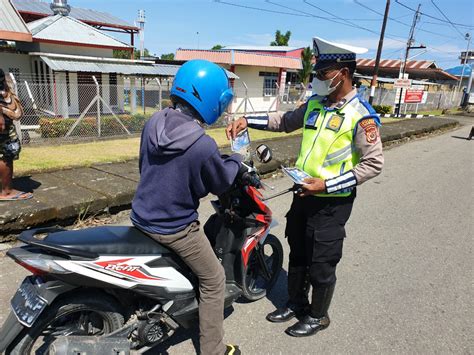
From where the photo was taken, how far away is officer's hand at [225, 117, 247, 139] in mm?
2674

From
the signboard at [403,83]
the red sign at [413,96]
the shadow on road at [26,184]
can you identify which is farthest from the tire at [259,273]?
the red sign at [413,96]

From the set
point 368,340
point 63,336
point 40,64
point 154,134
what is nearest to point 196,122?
point 154,134

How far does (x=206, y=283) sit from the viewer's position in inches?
90.0

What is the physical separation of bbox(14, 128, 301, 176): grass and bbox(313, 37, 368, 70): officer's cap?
15.0 ft

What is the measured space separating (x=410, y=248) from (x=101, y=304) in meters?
3.63

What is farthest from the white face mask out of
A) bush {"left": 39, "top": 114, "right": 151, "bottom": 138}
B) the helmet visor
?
bush {"left": 39, "top": 114, "right": 151, "bottom": 138}

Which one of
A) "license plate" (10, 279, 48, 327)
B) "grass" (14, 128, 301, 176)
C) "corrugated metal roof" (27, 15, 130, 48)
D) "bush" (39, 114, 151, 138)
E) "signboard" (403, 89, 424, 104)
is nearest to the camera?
"license plate" (10, 279, 48, 327)

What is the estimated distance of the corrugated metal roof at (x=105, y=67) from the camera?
13276mm

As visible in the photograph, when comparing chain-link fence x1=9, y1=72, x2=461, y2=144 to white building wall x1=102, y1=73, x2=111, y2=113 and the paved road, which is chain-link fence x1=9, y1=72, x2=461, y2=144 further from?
the paved road

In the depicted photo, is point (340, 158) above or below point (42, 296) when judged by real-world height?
above

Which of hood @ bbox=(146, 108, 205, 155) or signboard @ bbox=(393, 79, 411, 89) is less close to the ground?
signboard @ bbox=(393, 79, 411, 89)

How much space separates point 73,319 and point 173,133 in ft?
3.93

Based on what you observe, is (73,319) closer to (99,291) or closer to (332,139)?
(99,291)

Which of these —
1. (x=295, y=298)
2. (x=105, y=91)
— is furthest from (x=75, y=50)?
(x=295, y=298)
